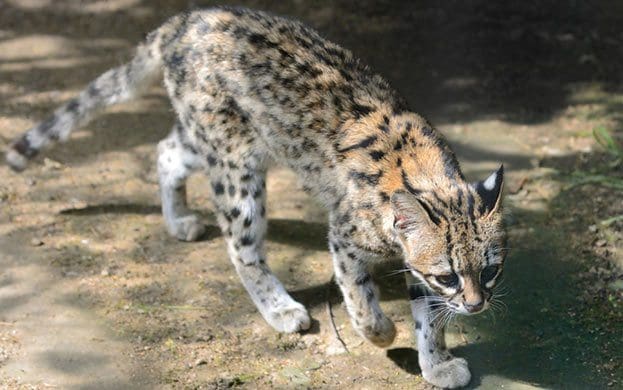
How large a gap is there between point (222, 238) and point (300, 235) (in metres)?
0.54

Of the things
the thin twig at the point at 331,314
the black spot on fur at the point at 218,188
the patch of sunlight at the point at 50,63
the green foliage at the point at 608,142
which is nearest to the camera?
the thin twig at the point at 331,314

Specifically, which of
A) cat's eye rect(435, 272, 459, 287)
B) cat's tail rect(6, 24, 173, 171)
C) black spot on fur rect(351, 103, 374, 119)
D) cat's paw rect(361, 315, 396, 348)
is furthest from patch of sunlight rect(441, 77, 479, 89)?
cat's eye rect(435, 272, 459, 287)

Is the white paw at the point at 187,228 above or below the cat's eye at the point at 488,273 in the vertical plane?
below

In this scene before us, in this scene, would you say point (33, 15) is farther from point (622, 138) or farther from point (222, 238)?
point (622, 138)

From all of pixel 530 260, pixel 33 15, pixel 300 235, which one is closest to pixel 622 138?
pixel 530 260

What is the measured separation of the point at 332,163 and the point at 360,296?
0.75 m

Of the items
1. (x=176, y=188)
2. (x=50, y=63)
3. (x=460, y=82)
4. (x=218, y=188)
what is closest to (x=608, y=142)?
(x=460, y=82)

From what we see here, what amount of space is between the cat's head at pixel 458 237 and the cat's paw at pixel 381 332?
56cm

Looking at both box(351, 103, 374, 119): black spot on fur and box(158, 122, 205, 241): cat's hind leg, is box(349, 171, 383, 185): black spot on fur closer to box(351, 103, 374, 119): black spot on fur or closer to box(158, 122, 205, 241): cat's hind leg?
box(351, 103, 374, 119): black spot on fur

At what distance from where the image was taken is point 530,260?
622 cm

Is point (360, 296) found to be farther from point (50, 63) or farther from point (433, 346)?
point (50, 63)

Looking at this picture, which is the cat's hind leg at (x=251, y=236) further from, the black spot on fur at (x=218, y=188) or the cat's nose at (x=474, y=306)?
the cat's nose at (x=474, y=306)

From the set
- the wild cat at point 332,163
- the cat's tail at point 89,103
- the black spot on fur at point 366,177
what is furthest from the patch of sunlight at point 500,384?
the cat's tail at point 89,103

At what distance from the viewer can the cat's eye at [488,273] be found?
4.68 metres
